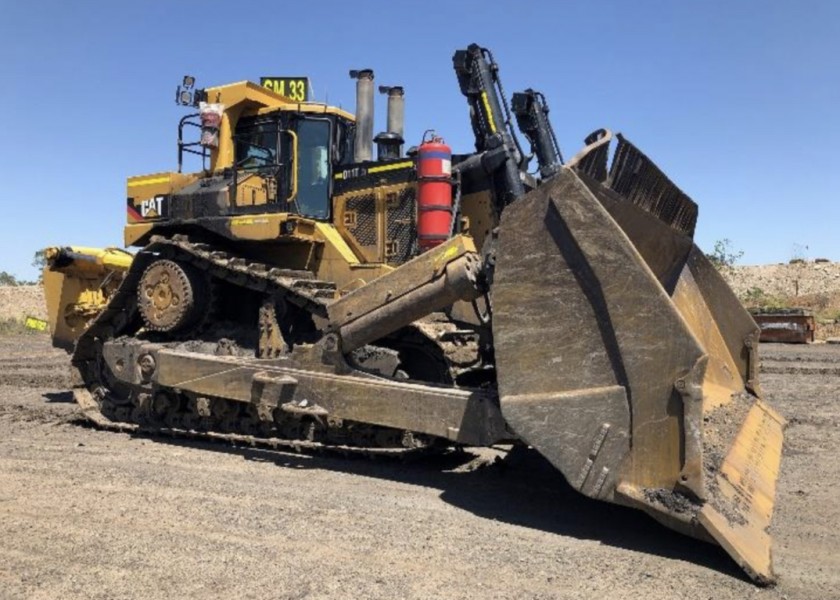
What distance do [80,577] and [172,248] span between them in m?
4.63

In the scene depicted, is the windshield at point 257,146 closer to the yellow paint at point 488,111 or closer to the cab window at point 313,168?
the cab window at point 313,168

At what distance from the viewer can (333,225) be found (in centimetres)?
796

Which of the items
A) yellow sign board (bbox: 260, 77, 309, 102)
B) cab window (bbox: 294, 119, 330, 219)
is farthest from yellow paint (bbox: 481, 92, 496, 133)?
yellow sign board (bbox: 260, 77, 309, 102)

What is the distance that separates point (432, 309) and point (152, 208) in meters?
4.64

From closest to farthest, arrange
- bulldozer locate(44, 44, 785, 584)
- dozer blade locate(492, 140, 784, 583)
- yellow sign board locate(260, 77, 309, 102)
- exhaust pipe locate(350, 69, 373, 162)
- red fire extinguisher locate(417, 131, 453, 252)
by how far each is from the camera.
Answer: dozer blade locate(492, 140, 784, 583)
bulldozer locate(44, 44, 785, 584)
red fire extinguisher locate(417, 131, 453, 252)
exhaust pipe locate(350, 69, 373, 162)
yellow sign board locate(260, 77, 309, 102)

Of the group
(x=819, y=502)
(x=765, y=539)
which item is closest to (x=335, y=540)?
(x=765, y=539)

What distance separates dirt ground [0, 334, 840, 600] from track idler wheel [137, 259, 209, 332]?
1280 millimetres

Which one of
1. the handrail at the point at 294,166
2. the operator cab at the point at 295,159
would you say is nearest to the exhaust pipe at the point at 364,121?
the operator cab at the point at 295,159

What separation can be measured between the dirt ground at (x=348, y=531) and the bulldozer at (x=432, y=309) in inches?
11.5

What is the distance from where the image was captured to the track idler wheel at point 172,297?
7.57 m

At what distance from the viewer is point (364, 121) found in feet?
28.1

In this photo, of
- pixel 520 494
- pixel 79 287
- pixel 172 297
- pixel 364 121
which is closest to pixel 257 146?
pixel 364 121

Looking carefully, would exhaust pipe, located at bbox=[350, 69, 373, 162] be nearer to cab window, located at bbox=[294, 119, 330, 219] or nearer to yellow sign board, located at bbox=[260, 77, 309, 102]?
cab window, located at bbox=[294, 119, 330, 219]

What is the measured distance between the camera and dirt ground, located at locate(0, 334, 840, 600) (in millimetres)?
3660
